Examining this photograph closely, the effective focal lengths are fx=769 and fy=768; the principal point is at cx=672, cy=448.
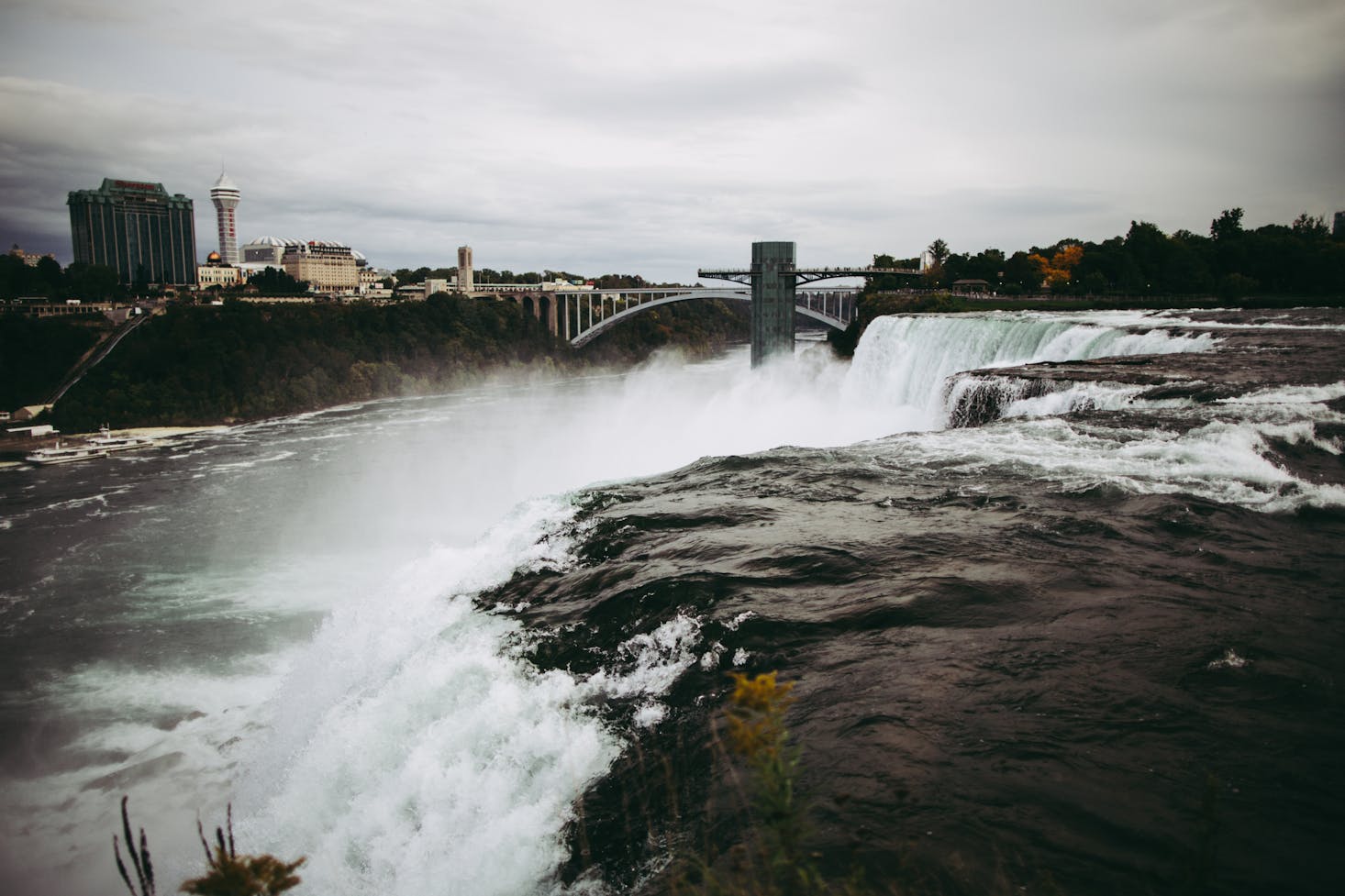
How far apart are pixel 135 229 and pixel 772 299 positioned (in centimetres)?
11869

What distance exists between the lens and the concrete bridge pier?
1571 inches

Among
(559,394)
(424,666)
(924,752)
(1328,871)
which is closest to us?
(1328,871)

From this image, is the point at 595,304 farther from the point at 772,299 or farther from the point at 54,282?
the point at 54,282

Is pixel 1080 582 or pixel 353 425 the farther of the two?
→ pixel 353 425

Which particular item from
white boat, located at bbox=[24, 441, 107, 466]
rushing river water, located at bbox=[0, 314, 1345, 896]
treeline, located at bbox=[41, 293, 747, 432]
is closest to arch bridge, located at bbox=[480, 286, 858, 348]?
treeline, located at bbox=[41, 293, 747, 432]

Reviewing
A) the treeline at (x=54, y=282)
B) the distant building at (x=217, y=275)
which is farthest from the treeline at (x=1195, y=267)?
the distant building at (x=217, y=275)

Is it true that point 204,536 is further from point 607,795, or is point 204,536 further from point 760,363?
point 760,363

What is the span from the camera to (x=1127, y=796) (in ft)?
12.2

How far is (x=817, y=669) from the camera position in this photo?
5234mm

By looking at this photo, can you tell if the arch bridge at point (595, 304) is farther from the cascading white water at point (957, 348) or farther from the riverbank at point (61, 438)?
the riverbank at point (61, 438)

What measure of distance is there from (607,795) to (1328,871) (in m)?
3.33

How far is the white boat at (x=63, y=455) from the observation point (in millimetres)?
29339

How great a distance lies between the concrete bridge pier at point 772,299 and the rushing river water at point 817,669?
25.4 meters

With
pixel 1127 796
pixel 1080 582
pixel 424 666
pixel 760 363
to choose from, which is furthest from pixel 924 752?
pixel 760 363
